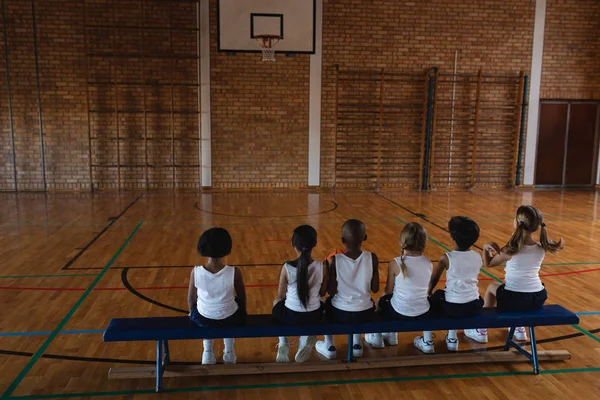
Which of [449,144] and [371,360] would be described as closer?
[371,360]

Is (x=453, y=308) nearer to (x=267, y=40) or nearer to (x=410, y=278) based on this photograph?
(x=410, y=278)

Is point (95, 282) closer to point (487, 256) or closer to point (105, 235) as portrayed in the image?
point (105, 235)

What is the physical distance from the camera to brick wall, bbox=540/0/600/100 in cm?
1236

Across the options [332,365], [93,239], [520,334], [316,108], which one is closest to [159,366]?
[332,365]

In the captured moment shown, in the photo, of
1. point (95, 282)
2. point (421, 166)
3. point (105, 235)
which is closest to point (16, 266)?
point (95, 282)

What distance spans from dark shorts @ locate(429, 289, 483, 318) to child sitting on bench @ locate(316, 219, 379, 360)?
45 cm

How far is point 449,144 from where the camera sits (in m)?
12.4

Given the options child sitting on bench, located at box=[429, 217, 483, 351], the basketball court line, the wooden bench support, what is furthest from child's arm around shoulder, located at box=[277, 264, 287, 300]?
the basketball court line

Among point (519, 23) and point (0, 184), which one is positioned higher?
point (519, 23)

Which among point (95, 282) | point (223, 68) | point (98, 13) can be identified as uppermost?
point (98, 13)

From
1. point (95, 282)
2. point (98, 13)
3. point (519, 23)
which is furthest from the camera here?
point (519, 23)

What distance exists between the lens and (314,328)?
9.95 feet

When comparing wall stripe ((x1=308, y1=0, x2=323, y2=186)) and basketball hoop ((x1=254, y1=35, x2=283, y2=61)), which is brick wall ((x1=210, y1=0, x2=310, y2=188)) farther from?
basketball hoop ((x1=254, y1=35, x2=283, y2=61))

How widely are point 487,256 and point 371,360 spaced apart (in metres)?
1.07
